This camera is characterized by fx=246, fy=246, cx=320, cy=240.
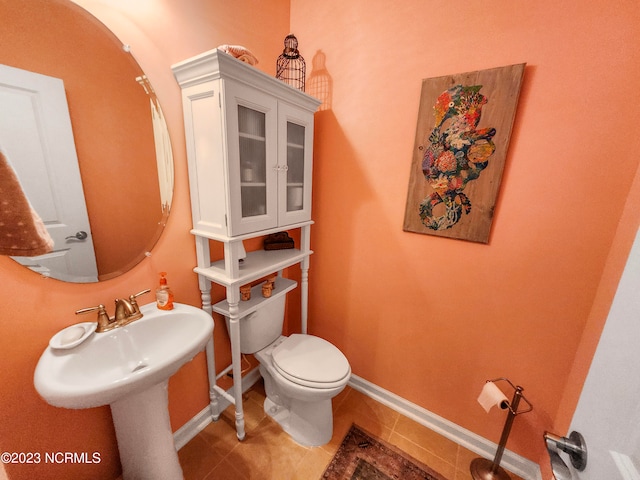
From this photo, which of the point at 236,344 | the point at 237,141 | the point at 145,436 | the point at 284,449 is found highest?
the point at 237,141

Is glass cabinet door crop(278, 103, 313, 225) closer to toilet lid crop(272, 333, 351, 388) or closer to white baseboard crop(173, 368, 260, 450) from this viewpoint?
toilet lid crop(272, 333, 351, 388)

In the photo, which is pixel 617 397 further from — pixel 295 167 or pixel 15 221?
pixel 295 167

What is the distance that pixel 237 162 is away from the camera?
102 centimetres

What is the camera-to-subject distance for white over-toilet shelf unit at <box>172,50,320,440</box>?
970mm

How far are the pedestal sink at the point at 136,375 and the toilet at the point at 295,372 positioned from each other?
399 mm

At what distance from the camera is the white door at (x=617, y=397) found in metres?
0.34

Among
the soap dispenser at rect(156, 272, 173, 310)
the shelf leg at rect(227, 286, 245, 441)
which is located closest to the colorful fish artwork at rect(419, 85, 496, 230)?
the shelf leg at rect(227, 286, 245, 441)

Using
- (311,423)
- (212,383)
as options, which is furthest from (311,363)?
(212,383)

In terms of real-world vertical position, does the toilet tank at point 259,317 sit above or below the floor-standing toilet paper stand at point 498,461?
above

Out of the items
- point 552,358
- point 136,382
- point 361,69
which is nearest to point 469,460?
point 552,358

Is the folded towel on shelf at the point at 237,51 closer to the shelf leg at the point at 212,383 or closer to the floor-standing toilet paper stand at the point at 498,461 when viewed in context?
the shelf leg at the point at 212,383

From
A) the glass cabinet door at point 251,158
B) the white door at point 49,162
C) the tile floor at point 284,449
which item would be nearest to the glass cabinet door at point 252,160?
the glass cabinet door at point 251,158

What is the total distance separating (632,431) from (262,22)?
1.94 m

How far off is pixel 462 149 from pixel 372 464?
5.30 feet
